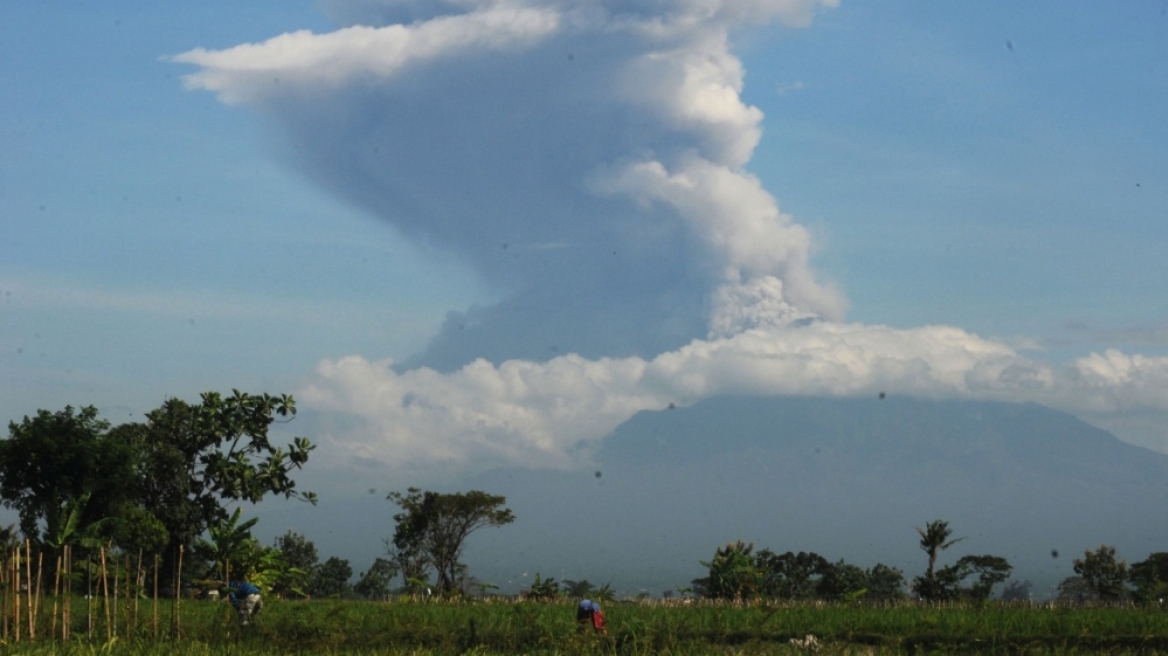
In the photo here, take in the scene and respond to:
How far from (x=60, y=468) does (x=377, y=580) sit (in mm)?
35554

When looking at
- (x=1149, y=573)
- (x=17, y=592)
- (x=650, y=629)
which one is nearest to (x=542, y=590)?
(x=650, y=629)

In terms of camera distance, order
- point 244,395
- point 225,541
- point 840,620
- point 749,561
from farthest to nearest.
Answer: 1. point 244,395
2. point 749,561
3. point 225,541
4. point 840,620

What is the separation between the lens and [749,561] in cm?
4706

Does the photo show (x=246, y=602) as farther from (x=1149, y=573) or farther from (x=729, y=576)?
(x=1149, y=573)

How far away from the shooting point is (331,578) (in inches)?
3297

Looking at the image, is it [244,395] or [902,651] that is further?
[244,395]

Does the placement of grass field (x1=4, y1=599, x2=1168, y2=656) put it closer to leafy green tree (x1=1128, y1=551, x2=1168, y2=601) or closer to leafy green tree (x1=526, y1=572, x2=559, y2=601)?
leafy green tree (x1=526, y1=572, x2=559, y2=601)

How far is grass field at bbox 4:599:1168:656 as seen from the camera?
23.8 m

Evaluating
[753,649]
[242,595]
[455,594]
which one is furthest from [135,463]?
[753,649]

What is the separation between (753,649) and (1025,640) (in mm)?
8902

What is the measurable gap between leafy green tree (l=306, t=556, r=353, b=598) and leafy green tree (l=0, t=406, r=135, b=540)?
32069mm

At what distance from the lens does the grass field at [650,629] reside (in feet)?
77.9

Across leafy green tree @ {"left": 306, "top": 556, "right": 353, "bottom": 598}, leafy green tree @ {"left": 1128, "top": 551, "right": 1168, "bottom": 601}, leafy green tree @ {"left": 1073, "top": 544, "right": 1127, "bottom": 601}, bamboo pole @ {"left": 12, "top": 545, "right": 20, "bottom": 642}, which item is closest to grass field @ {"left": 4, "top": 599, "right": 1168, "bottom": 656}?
bamboo pole @ {"left": 12, "top": 545, "right": 20, "bottom": 642}

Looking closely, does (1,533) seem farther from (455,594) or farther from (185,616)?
(455,594)
